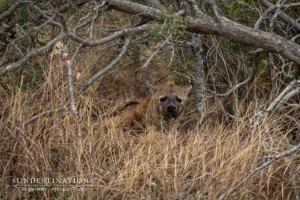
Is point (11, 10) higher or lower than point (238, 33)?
higher

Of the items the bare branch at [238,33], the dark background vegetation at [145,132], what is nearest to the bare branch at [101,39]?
the dark background vegetation at [145,132]

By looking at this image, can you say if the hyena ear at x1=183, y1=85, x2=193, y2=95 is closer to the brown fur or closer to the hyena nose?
the brown fur

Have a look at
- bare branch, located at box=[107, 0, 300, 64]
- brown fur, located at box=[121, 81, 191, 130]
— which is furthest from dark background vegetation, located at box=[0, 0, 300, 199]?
brown fur, located at box=[121, 81, 191, 130]

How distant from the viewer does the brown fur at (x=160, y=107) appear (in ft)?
26.6

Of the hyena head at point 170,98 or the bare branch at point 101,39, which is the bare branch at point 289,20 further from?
the bare branch at point 101,39

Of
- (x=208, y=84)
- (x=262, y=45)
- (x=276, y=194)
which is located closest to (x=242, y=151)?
(x=276, y=194)

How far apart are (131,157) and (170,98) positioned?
2.32m

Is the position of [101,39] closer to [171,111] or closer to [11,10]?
[11,10]

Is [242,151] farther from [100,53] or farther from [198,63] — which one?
[100,53]

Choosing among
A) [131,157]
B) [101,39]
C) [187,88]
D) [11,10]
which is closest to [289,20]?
[187,88]

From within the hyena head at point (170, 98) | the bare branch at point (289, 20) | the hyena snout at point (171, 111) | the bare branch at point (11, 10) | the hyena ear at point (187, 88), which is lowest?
the hyena snout at point (171, 111)

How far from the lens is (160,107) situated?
8242 mm

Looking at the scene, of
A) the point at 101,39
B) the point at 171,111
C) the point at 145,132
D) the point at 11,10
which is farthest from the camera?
the point at 171,111

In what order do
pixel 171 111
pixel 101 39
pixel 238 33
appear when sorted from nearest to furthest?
pixel 101 39
pixel 238 33
pixel 171 111
